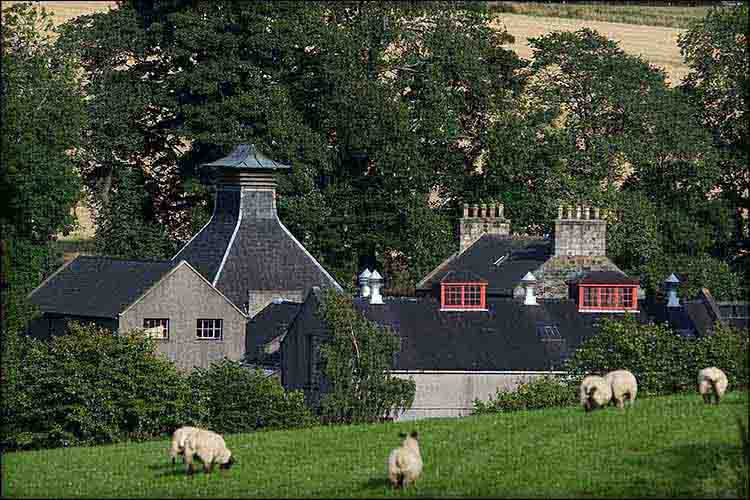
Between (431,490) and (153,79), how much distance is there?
77.1m

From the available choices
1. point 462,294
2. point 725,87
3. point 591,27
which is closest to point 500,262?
point 462,294

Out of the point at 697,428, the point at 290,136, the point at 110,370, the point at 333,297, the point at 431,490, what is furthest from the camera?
the point at 290,136

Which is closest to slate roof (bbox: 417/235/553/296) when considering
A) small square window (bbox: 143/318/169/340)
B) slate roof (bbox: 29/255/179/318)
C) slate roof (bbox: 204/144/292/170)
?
slate roof (bbox: 204/144/292/170)

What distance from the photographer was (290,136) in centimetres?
10038

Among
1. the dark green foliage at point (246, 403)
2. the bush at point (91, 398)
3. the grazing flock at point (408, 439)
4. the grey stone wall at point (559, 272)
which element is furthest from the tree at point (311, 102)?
the grazing flock at point (408, 439)

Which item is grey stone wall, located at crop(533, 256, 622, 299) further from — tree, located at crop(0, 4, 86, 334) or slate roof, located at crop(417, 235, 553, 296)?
tree, located at crop(0, 4, 86, 334)

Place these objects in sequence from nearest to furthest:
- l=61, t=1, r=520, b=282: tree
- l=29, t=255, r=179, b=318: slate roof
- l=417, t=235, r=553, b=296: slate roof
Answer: l=29, t=255, r=179, b=318: slate roof → l=417, t=235, r=553, b=296: slate roof → l=61, t=1, r=520, b=282: tree

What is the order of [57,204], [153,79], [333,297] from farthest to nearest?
[153,79]
[57,204]
[333,297]

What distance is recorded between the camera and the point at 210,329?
80438 millimetres

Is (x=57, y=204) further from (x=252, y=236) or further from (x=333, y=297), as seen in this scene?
(x=333, y=297)

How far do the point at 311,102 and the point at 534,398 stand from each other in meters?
47.5

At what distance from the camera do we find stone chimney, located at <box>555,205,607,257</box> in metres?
80.1

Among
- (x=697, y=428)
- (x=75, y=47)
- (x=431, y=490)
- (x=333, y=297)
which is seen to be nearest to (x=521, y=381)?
(x=333, y=297)

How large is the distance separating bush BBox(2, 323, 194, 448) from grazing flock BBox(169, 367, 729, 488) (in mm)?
19850
